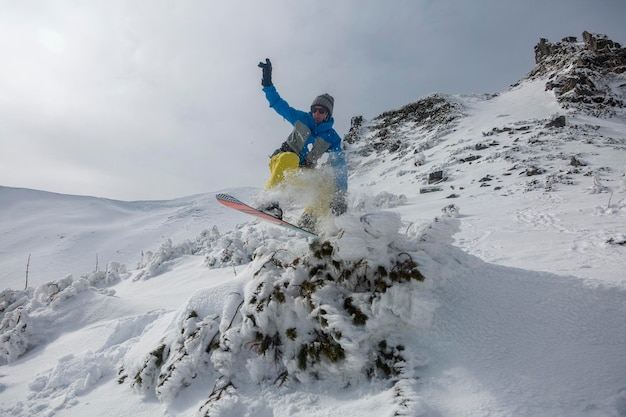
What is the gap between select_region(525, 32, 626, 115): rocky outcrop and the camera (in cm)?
2291

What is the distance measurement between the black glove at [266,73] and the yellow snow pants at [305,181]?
1.42m

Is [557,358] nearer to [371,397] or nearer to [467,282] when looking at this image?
[467,282]

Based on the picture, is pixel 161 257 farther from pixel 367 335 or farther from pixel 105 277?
pixel 367 335

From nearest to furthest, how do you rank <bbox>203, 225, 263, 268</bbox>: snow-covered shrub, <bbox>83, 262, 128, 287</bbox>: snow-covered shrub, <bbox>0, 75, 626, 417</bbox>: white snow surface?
<bbox>0, 75, 626, 417</bbox>: white snow surface → <bbox>203, 225, 263, 268</bbox>: snow-covered shrub → <bbox>83, 262, 128, 287</bbox>: snow-covered shrub

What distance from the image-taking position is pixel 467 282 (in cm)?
262

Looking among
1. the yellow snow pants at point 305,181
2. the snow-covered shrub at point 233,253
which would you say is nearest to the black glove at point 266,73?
the yellow snow pants at point 305,181

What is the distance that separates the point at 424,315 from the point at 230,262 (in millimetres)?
5818

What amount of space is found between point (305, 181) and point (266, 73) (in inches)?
80.0

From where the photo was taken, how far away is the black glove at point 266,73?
215 inches

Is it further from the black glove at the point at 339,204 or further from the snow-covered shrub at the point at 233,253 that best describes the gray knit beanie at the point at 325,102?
the snow-covered shrub at the point at 233,253

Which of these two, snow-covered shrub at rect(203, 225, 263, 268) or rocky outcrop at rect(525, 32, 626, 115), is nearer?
snow-covered shrub at rect(203, 225, 263, 268)

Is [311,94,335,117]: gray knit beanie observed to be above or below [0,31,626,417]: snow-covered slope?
above

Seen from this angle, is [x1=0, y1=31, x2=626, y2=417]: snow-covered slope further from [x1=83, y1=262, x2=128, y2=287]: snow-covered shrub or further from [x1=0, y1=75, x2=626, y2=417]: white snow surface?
[x1=83, y1=262, x2=128, y2=287]: snow-covered shrub

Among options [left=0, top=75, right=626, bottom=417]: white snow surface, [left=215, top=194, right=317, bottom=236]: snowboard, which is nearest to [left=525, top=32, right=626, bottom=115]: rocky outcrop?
[left=0, top=75, right=626, bottom=417]: white snow surface
